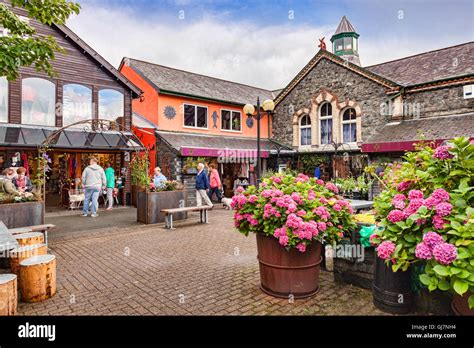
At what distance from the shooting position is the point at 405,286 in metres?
3.49

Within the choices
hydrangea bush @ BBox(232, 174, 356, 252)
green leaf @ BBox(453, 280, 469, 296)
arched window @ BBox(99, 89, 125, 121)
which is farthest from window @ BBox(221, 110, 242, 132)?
green leaf @ BBox(453, 280, 469, 296)

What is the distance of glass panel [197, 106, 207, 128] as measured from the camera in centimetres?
1702

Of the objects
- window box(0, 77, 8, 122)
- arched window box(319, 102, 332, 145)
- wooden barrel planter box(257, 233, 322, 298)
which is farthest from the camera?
arched window box(319, 102, 332, 145)

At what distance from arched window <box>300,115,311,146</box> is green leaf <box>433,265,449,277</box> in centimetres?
1690

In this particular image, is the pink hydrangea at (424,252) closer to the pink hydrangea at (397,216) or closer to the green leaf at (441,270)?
the green leaf at (441,270)

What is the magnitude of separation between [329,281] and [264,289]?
3.60 feet

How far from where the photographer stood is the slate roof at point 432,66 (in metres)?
13.6

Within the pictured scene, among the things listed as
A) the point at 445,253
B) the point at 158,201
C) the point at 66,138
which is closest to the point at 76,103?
the point at 66,138

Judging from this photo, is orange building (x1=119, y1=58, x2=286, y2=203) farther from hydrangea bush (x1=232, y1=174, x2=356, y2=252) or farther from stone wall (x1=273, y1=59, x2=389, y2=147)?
hydrangea bush (x1=232, y1=174, x2=356, y2=252)

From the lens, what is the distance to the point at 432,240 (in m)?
2.34

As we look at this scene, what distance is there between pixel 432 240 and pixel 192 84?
17.3 m

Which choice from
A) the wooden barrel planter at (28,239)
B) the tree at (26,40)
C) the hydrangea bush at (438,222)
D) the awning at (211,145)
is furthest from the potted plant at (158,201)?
the hydrangea bush at (438,222)
